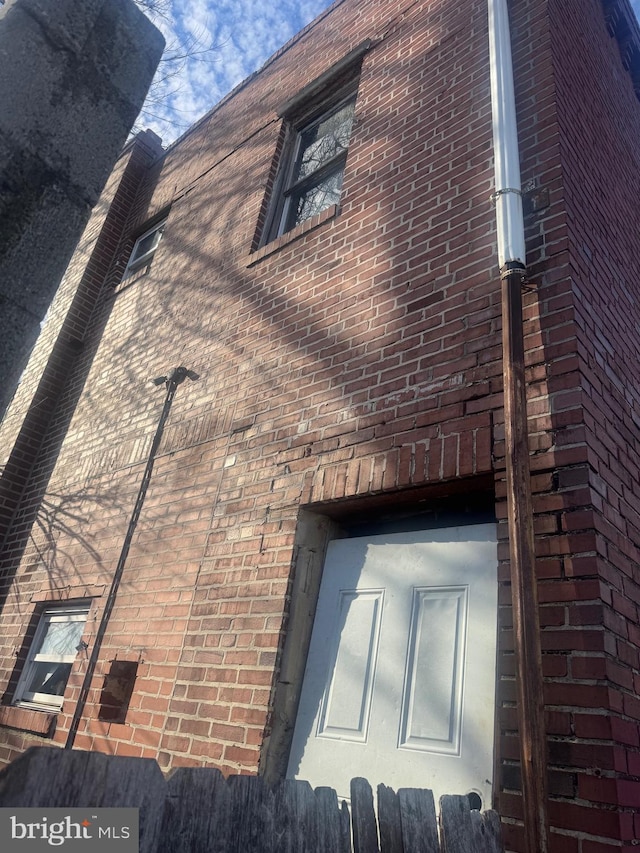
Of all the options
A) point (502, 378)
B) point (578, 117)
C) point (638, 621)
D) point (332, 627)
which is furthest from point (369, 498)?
point (578, 117)

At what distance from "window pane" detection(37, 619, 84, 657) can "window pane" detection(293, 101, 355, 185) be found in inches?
162

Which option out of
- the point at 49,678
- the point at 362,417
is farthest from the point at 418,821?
the point at 49,678

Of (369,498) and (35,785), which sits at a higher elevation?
(369,498)

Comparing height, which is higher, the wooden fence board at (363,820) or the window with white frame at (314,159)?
the window with white frame at (314,159)

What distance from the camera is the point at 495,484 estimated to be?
8.30ft

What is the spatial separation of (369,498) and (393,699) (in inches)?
35.5

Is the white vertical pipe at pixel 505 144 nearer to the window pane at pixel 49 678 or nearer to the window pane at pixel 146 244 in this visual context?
the window pane at pixel 49 678

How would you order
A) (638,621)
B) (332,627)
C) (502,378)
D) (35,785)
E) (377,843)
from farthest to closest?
(332,627), (502,378), (638,621), (377,843), (35,785)

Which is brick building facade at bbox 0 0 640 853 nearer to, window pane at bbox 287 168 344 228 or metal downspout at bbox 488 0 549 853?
window pane at bbox 287 168 344 228

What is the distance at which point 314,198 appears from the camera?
5242mm

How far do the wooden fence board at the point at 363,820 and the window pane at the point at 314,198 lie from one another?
4225mm

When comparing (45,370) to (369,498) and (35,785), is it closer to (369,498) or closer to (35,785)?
(369,498)

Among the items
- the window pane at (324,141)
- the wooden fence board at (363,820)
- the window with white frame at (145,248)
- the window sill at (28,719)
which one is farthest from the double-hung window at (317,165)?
the wooden fence board at (363,820)

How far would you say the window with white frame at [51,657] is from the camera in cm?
436
